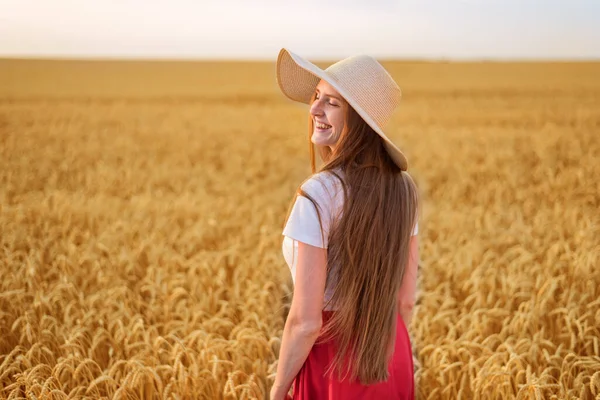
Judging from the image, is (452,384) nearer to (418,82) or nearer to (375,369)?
(375,369)

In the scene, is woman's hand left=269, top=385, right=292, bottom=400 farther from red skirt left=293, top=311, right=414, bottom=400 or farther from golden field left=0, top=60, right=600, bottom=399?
golden field left=0, top=60, right=600, bottom=399

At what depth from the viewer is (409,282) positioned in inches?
95.7

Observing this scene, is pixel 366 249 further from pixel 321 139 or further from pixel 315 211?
pixel 321 139

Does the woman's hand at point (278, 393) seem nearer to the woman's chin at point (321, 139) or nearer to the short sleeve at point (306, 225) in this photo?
the short sleeve at point (306, 225)

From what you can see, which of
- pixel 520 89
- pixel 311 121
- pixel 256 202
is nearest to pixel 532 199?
pixel 256 202

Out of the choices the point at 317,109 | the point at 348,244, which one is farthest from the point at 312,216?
the point at 317,109

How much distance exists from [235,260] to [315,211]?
3881 millimetres

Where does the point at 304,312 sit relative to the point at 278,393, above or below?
above

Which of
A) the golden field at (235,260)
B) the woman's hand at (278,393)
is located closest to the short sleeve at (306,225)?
the woman's hand at (278,393)

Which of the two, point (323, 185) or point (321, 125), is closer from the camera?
point (323, 185)

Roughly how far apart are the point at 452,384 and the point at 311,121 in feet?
5.67

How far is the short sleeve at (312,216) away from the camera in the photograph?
6.32 feet

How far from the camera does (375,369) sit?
2102 millimetres

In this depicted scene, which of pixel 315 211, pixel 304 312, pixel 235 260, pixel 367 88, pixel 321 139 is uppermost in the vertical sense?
pixel 367 88
